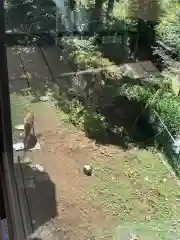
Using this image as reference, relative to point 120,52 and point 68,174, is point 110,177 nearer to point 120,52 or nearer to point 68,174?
point 68,174

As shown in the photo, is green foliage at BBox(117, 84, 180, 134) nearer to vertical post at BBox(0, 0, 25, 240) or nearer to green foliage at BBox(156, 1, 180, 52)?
green foliage at BBox(156, 1, 180, 52)

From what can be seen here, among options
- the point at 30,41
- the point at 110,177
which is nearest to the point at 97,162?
the point at 110,177

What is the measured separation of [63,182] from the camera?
54.9 inches

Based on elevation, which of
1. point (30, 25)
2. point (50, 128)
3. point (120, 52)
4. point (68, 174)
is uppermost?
point (30, 25)

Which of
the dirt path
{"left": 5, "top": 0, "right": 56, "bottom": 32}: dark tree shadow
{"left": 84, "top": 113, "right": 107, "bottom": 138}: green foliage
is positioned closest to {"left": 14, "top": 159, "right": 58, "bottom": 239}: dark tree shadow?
the dirt path

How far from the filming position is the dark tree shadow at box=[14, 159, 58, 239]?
977mm

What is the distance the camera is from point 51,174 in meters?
1.37

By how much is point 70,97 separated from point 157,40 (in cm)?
89

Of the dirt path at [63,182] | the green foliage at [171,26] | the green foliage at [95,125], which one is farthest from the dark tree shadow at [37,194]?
the green foliage at [171,26]

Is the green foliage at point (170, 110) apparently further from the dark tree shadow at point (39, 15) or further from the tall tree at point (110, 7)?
the dark tree shadow at point (39, 15)

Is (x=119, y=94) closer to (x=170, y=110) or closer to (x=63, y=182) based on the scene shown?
(x=170, y=110)

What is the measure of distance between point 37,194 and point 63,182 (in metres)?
0.25

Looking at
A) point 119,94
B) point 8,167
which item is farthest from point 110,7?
point 8,167

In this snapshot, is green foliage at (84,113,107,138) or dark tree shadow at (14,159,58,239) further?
green foliage at (84,113,107,138)
